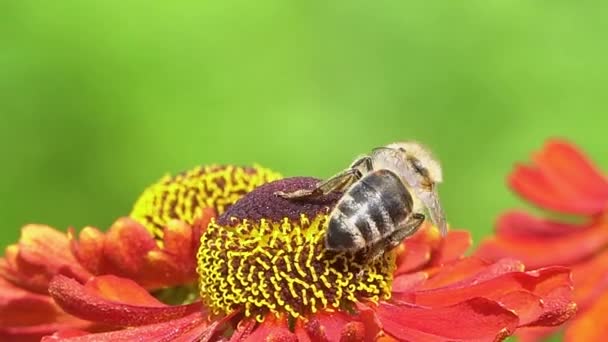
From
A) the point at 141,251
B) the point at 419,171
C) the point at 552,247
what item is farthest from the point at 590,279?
the point at 141,251

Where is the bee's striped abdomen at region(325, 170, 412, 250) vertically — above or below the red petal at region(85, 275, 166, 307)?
above

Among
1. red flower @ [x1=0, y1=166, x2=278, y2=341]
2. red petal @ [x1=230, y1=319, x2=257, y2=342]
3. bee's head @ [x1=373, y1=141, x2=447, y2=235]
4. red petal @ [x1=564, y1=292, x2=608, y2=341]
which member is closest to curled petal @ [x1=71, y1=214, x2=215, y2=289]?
red flower @ [x1=0, y1=166, x2=278, y2=341]

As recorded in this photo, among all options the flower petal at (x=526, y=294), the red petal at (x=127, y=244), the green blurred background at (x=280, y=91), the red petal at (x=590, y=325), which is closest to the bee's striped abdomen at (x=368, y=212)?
Result: the flower petal at (x=526, y=294)

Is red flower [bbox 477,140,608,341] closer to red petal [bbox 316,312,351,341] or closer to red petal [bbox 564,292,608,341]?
red petal [bbox 564,292,608,341]

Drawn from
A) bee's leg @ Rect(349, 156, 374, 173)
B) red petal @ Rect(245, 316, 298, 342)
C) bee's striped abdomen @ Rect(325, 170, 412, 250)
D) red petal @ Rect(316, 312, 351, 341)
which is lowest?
red petal @ Rect(316, 312, 351, 341)

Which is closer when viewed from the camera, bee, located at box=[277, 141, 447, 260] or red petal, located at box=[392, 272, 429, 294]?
bee, located at box=[277, 141, 447, 260]

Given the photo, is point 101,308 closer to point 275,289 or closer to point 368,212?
point 275,289

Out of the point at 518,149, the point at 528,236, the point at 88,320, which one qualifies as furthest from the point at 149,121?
the point at 88,320

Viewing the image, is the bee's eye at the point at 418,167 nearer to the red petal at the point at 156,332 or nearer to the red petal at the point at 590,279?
the red petal at the point at 156,332
